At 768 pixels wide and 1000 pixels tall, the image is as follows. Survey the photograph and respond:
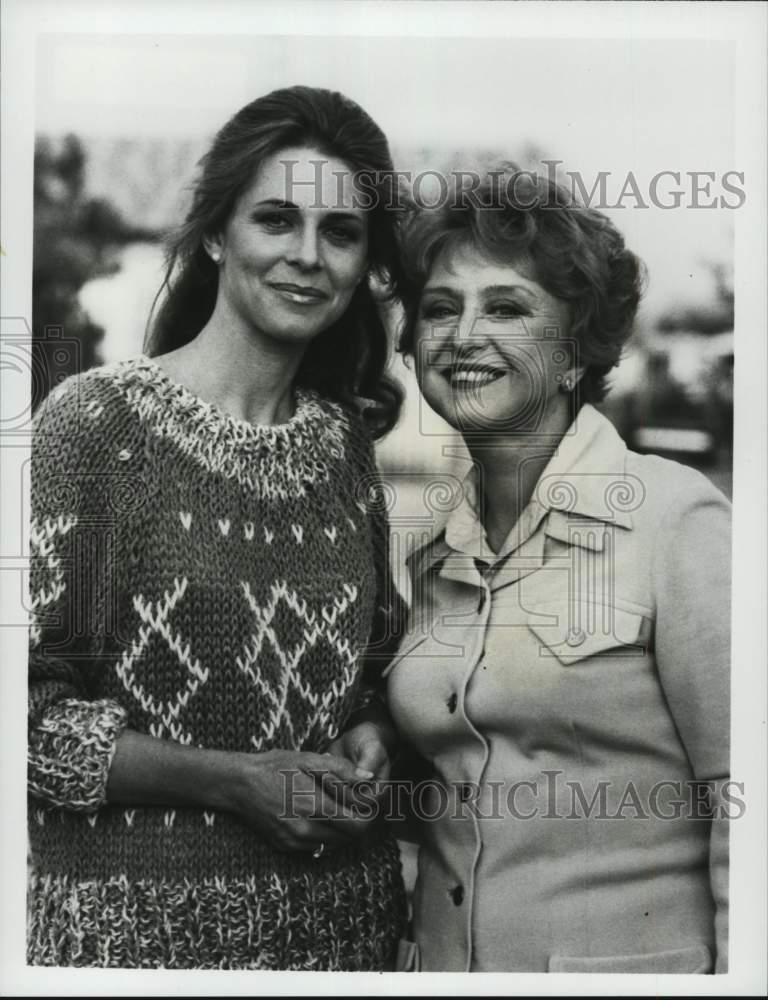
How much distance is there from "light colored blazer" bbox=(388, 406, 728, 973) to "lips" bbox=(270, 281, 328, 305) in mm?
685

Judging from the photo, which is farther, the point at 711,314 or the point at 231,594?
the point at 711,314

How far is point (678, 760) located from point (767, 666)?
1.18 ft

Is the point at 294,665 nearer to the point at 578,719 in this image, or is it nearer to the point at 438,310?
the point at 578,719

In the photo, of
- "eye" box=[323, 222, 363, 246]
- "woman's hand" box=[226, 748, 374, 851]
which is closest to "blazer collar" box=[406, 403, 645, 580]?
"woman's hand" box=[226, 748, 374, 851]

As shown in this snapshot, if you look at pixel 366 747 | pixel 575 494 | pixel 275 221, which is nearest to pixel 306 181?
pixel 275 221

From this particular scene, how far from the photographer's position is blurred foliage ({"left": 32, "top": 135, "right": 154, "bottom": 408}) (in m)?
3.24

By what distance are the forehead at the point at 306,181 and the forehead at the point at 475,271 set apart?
0.27 meters

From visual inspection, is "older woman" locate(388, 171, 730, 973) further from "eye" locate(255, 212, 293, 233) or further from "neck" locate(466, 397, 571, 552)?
"eye" locate(255, 212, 293, 233)

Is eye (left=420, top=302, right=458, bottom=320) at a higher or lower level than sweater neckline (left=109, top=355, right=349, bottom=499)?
higher

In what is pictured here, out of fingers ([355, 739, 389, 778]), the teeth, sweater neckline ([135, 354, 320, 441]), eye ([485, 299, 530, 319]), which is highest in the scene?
eye ([485, 299, 530, 319])

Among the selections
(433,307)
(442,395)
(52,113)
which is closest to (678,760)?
(442,395)

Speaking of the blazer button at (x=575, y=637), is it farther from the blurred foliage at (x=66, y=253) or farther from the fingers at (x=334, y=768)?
the blurred foliage at (x=66, y=253)

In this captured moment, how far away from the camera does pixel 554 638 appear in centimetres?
314

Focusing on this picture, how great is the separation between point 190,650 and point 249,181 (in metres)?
1.26
